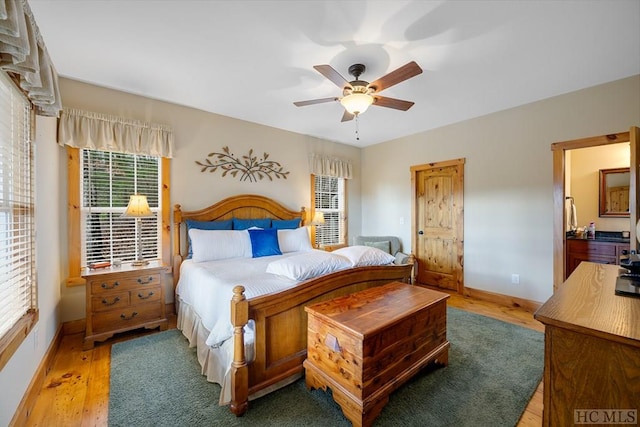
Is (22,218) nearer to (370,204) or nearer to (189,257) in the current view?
(189,257)

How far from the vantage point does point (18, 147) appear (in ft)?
5.70

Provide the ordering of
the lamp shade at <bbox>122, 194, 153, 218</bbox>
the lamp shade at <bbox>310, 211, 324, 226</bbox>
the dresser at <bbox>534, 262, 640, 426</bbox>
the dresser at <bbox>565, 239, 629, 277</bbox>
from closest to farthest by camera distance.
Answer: the dresser at <bbox>534, 262, 640, 426</bbox> < the lamp shade at <bbox>122, 194, 153, 218</bbox> < the dresser at <bbox>565, 239, 629, 277</bbox> < the lamp shade at <bbox>310, 211, 324, 226</bbox>

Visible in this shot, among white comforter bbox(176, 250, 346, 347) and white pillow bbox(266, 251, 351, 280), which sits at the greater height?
white pillow bbox(266, 251, 351, 280)

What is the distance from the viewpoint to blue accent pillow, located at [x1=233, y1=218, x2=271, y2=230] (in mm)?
3557

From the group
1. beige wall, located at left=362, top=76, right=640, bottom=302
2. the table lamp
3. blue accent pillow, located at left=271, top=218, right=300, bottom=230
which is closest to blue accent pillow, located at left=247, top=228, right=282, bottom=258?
blue accent pillow, located at left=271, top=218, right=300, bottom=230

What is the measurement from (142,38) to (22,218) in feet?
5.19

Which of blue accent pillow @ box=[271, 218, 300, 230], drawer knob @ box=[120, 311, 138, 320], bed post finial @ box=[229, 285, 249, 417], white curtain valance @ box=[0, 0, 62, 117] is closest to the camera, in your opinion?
white curtain valance @ box=[0, 0, 62, 117]

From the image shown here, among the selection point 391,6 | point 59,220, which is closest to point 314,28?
point 391,6

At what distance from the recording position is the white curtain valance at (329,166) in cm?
469

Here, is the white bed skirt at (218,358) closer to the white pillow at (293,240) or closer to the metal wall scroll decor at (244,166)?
the white pillow at (293,240)

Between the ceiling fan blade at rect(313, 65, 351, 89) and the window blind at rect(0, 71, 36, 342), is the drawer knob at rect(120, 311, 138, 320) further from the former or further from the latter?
the ceiling fan blade at rect(313, 65, 351, 89)

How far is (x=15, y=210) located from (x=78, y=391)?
1331 mm

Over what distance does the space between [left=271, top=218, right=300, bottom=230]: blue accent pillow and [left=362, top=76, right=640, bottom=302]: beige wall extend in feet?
7.83

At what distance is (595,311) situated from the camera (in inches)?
39.4
